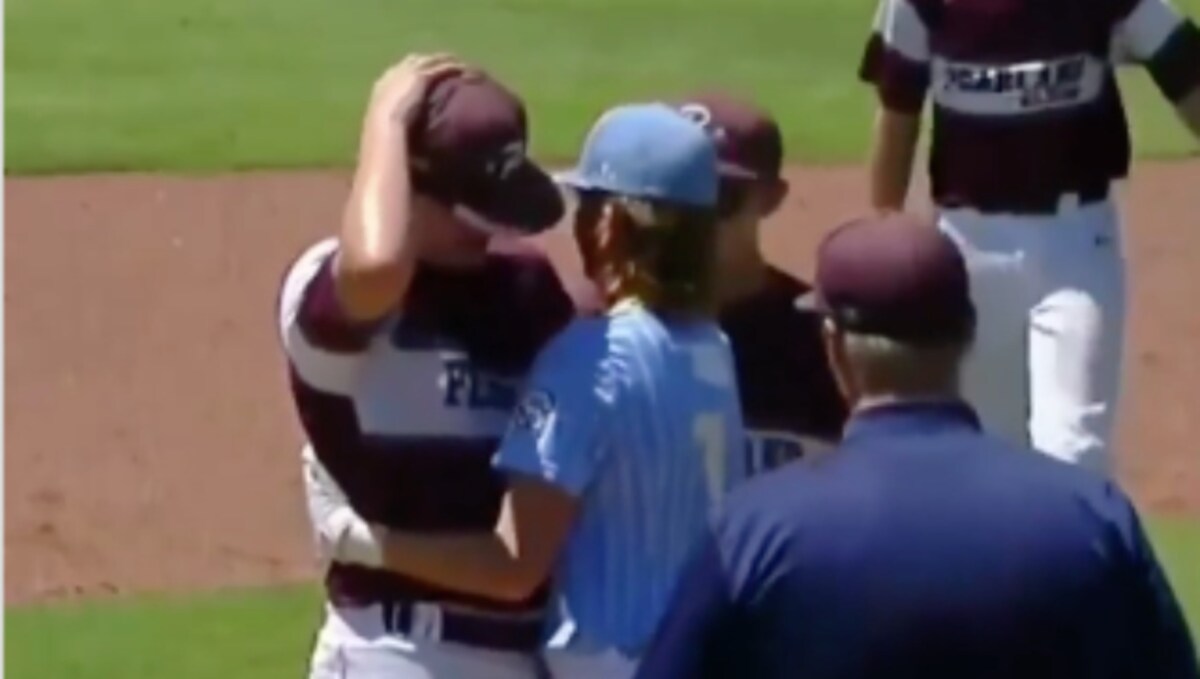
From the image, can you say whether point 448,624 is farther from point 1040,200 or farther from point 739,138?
point 1040,200

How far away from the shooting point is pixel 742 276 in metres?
5.31

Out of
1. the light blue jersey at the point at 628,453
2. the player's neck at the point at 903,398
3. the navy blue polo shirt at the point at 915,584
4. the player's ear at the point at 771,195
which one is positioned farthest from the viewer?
the player's ear at the point at 771,195

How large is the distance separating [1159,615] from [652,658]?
0.60m

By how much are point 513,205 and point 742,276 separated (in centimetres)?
76

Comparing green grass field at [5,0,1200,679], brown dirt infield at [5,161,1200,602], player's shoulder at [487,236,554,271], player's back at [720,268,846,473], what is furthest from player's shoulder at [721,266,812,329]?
green grass field at [5,0,1200,679]

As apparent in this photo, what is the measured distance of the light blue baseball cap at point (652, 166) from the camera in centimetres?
461

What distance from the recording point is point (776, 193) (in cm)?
523

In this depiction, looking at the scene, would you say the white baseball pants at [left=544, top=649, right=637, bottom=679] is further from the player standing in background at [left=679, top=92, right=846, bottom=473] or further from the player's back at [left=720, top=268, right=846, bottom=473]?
the player's back at [left=720, top=268, right=846, bottom=473]

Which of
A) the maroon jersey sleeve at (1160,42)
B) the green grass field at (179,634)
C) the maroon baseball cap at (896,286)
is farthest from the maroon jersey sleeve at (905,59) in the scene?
the maroon baseball cap at (896,286)

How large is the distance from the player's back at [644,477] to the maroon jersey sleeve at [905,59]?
3.25 meters

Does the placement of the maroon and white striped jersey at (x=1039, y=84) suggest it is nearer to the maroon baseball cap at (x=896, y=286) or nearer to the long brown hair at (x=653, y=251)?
the long brown hair at (x=653, y=251)

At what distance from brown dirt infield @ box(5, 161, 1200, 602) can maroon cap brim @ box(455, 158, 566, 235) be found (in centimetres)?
466

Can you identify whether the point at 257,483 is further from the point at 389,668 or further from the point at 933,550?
the point at 933,550

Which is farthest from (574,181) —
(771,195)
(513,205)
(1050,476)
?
(1050,476)
